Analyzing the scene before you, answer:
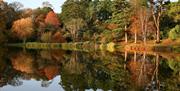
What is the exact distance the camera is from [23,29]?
7325 cm

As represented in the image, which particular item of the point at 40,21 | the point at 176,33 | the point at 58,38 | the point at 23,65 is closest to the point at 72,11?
the point at 40,21

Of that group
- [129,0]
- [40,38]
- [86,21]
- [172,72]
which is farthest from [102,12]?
[172,72]

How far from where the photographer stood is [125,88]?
1833 cm

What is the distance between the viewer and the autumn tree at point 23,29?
72.9 m

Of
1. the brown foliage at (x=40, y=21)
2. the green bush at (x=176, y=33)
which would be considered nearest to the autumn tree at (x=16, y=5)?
the brown foliage at (x=40, y=21)

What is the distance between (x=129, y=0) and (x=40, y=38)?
21.9 meters

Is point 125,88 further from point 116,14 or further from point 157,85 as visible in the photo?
point 116,14

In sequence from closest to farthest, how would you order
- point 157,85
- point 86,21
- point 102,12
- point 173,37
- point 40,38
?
point 157,85 < point 173,37 < point 40,38 < point 86,21 < point 102,12

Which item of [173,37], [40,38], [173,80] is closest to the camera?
[173,80]

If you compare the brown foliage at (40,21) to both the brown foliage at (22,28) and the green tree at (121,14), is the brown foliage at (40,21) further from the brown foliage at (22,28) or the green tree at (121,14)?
the green tree at (121,14)

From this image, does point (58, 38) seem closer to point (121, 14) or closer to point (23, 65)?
point (121, 14)

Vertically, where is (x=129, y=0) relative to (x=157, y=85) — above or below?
above

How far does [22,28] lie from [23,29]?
0.89 feet

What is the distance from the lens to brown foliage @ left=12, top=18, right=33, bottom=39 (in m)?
72.8
